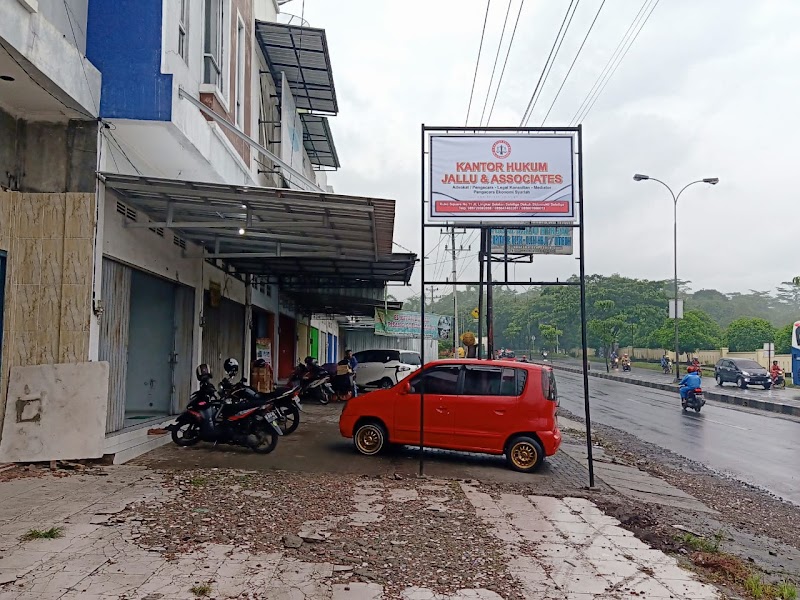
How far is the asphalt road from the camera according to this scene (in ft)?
36.1

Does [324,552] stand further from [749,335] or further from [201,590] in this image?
[749,335]

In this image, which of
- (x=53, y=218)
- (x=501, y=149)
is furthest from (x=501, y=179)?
(x=53, y=218)

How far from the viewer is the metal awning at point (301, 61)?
14625mm

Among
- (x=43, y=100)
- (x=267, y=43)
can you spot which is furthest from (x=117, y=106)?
(x=267, y=43)

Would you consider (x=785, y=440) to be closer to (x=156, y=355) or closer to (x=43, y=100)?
(x=156, y=355)

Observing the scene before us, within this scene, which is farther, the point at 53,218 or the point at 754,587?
the point at 53,218

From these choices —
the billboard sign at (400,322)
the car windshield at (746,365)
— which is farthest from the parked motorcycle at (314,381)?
the car windshield at (746,365)

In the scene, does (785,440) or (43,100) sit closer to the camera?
(43,100)

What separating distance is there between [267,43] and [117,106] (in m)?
8.09

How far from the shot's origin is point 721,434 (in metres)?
15.8

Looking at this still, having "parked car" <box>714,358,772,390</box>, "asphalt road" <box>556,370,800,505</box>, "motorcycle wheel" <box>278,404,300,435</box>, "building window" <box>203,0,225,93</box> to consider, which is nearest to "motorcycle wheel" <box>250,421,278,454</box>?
"motorcycle wheel" <box>278,404,300,435</box>

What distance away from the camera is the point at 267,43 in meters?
15.2

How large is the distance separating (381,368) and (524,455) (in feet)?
48.4

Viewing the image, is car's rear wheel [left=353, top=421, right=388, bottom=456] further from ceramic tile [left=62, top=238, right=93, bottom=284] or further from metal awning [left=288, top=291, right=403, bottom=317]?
metal awning [left=288, top=291, right=403, bottom=317]
